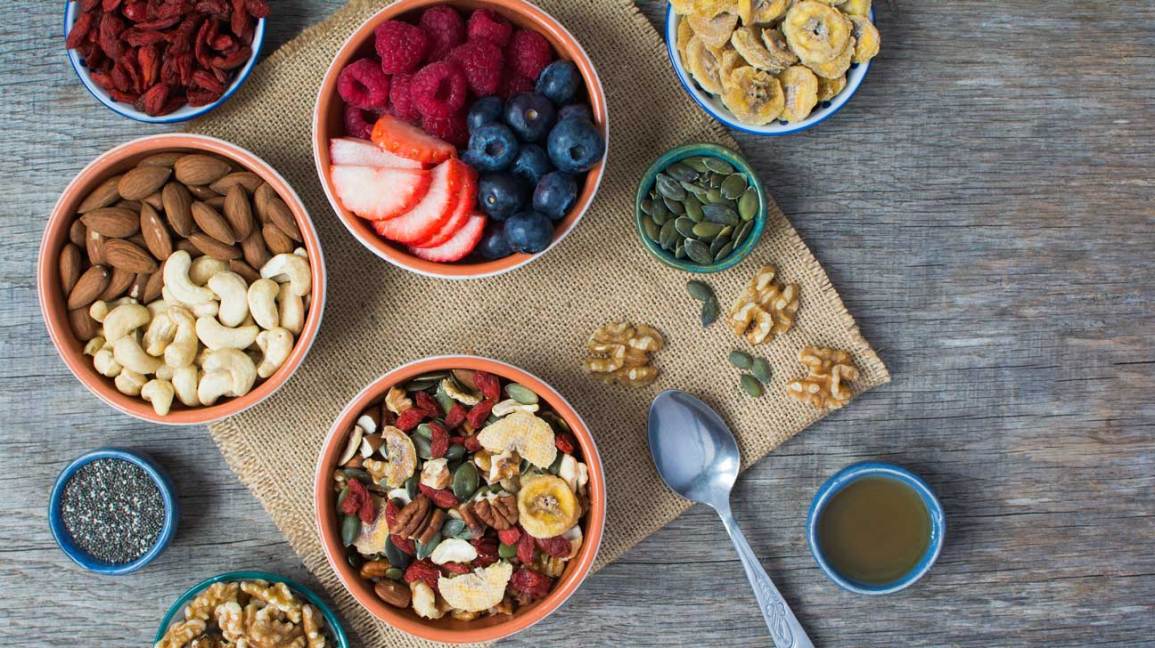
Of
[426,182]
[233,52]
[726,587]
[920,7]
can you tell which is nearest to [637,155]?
[426,182]

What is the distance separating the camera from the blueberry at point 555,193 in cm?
131

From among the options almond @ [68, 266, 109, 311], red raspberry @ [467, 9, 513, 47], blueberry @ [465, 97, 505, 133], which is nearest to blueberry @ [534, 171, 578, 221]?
blueberry @ [465, 97, 505, 133]

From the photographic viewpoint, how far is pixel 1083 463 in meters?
1.65

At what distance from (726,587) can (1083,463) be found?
69 cm

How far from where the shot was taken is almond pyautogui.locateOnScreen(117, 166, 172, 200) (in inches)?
54.1

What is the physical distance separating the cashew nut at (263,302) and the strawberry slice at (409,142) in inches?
10.8

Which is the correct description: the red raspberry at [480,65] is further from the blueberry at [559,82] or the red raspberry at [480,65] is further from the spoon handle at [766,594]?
the spoon handle at [766,594]

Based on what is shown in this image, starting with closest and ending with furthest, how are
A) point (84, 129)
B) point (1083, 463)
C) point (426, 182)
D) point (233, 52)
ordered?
point (426, 182) < point (233, 52) < point (84, 129) < point (1083, 463)

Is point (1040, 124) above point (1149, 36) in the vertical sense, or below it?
below

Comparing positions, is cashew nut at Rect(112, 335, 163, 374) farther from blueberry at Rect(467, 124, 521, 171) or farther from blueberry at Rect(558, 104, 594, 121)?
blueberry at Rect(558, 104, 594, 121)

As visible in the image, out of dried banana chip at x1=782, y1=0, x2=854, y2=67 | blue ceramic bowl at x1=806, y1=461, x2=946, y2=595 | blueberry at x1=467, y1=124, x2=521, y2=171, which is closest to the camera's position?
blueberry at x1=467, y1=124, x2=521, y2=171

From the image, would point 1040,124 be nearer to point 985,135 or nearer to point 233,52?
point 985,135

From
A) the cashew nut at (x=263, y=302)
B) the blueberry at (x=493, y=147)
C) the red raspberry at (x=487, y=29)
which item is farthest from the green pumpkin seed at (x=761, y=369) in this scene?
the cashew nut at (x=263, y=302)

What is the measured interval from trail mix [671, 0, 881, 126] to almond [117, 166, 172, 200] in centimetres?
83
